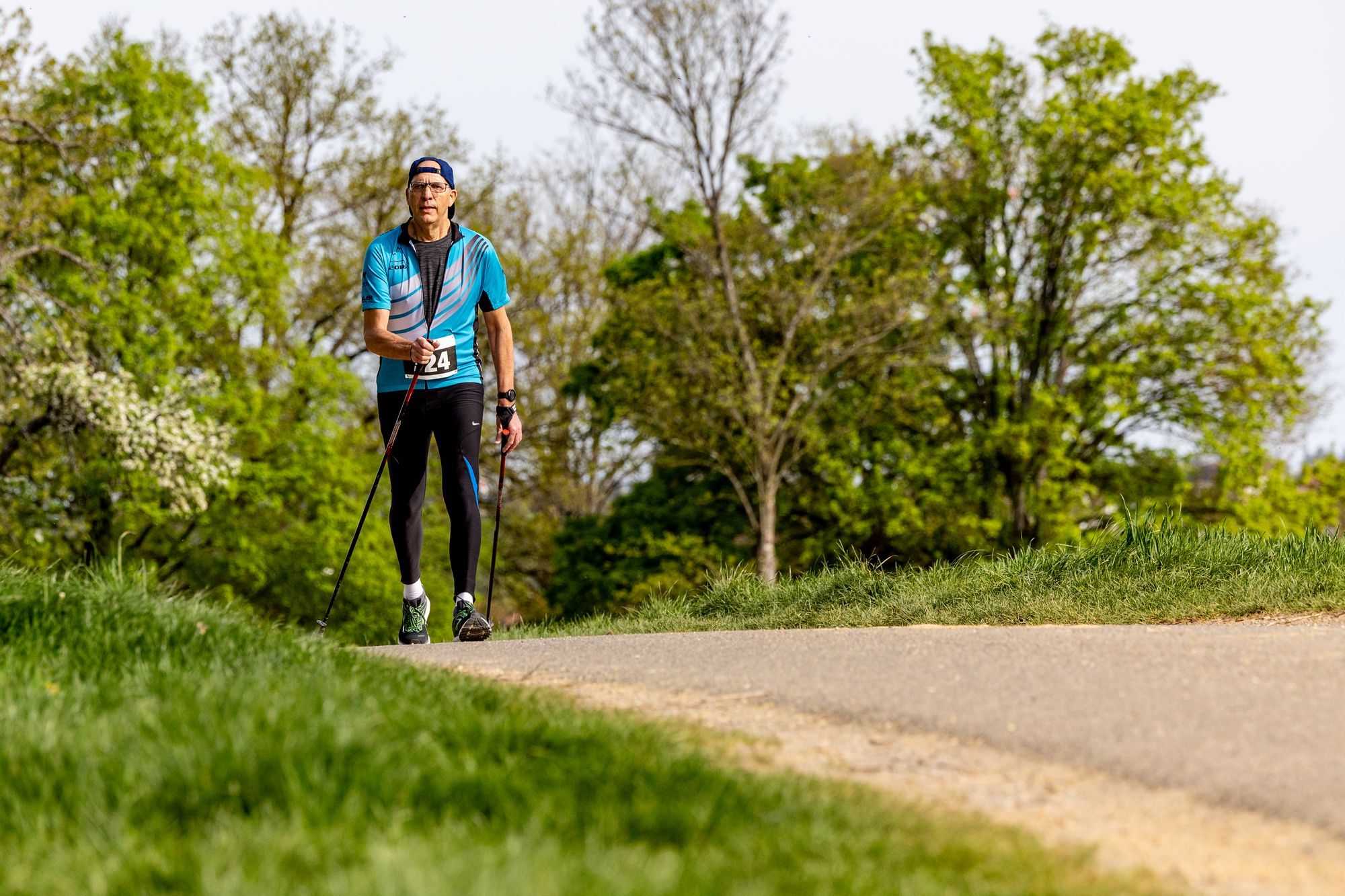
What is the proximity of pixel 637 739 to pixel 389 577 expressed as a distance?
22036mm

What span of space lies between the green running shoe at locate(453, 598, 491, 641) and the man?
10 millimetres

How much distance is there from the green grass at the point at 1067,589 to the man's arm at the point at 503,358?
1260 millimetres

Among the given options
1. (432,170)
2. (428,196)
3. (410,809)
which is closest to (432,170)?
(432,170)

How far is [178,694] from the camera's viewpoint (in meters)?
3.90

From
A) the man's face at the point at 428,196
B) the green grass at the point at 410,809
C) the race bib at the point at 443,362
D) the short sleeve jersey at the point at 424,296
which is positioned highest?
the man's face at the point at 428,196

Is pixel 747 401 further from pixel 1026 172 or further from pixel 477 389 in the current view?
pixel 477 389

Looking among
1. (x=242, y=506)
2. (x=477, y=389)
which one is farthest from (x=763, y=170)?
(x=477, y=389)

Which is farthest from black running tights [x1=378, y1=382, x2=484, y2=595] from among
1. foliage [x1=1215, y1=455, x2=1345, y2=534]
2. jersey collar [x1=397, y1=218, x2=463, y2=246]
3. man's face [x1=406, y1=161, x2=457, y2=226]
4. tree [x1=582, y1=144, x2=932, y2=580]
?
foliage [x1=1215, y1=455, x2=1345, y2=534]

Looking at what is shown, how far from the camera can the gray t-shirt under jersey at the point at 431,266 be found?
293 inches

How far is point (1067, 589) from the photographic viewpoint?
734 centimetres

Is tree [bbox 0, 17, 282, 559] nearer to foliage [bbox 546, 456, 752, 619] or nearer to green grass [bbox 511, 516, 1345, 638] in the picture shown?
foliage [bbox 546, 456, 752, 619]

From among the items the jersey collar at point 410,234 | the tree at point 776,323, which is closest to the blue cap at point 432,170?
the jersey collar at point 410,234

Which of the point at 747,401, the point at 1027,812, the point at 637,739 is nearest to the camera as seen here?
the point at 1027,812

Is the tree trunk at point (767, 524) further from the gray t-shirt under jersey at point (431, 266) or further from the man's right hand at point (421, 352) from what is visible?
the man's right hand at point (421, 352)
